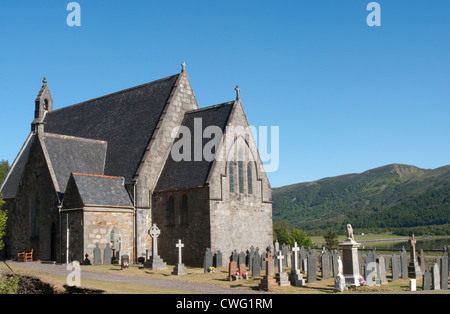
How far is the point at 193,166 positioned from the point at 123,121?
937 cm

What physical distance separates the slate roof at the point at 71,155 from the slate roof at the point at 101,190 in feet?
7.91

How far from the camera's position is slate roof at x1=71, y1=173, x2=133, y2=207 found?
107 feet

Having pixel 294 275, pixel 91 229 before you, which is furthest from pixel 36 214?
pixel 294 275

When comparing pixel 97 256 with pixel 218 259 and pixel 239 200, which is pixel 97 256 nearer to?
pixel 218 259

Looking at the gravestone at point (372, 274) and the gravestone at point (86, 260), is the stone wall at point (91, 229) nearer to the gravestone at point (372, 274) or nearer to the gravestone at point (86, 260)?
the gravestone at point (86, 260)

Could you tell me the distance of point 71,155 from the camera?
38.1 meters

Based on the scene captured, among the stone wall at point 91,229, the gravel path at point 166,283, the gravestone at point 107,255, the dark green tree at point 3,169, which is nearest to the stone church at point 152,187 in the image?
the stone wall at point 91,229

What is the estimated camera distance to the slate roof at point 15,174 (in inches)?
1704

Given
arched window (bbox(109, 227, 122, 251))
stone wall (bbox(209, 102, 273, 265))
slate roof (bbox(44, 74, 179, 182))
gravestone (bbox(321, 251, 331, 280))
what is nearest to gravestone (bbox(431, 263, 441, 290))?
gravestone (bbox(321, 251, 331, 280))

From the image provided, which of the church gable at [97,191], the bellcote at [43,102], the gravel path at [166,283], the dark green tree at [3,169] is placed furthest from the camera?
the dark green tree at [3,169]

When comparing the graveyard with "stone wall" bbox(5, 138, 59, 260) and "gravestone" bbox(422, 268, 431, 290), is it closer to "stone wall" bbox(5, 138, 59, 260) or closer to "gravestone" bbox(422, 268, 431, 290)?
"gravestone" bbox(422, 268, 431, 290)

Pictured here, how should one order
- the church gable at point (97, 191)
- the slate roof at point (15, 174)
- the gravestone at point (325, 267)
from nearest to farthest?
the gravestone at point (325, 267), the church gable at point (97, 191), the slate roof at point (15, 174)

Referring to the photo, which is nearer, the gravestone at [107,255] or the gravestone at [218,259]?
the gravestone at [218,259]

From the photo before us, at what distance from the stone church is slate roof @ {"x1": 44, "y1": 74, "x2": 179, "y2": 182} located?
11 cm
